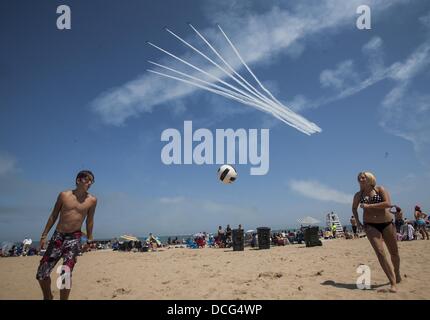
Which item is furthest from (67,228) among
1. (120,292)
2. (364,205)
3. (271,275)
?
(364,205)

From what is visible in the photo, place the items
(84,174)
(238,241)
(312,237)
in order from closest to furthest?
(84,174) → (312,237) → (238,241)

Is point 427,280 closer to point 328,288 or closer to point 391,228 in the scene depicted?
point 391,228

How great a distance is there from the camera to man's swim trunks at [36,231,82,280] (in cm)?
507

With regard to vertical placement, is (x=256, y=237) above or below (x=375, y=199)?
below

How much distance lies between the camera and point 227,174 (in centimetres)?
1484

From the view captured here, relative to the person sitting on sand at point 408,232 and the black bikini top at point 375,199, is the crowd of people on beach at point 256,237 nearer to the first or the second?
the person sitting on sand at point 408,232

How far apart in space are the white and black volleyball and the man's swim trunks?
9773mm

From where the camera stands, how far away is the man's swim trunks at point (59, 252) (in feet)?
16.6

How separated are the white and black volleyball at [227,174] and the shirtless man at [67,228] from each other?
945cm

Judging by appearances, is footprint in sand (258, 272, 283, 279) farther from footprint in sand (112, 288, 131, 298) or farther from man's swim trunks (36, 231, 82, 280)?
man's swim trunks (36, 231, 82, 280)

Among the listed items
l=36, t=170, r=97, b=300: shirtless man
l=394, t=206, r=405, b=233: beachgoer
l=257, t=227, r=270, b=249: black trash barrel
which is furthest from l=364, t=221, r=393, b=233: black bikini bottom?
l=394, t=206, r=405, b=233: beachgoer

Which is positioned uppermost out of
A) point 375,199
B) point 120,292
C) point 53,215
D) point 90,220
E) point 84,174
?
point 84,174

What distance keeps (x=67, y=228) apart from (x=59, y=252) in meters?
0.40

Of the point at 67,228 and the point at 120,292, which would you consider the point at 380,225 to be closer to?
the point at 120,292
